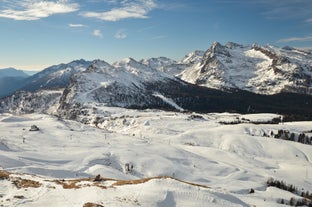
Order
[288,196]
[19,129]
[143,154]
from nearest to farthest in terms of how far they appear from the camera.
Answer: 1. [288,196]
2. [143,154]
3. [19,129]

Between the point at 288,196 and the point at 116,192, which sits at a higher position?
the point at 116,192

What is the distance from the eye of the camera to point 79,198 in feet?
124

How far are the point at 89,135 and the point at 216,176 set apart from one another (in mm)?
71808

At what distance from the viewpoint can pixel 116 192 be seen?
40.7m

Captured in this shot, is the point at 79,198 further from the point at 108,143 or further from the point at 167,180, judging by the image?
the point at 108,143

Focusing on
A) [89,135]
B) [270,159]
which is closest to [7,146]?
[89,135]

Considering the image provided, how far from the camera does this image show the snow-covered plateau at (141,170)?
3988 cm

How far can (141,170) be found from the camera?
9806 cm

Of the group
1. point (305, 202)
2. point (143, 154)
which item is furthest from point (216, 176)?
point (305, 202)

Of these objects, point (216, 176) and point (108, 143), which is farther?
point (108, 143)

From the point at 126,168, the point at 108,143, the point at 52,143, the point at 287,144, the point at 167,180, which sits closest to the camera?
the point at 167,180

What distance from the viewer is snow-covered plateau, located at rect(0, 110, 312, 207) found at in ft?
131

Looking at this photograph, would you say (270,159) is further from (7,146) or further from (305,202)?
(7,146)

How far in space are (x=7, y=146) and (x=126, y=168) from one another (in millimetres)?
39286
